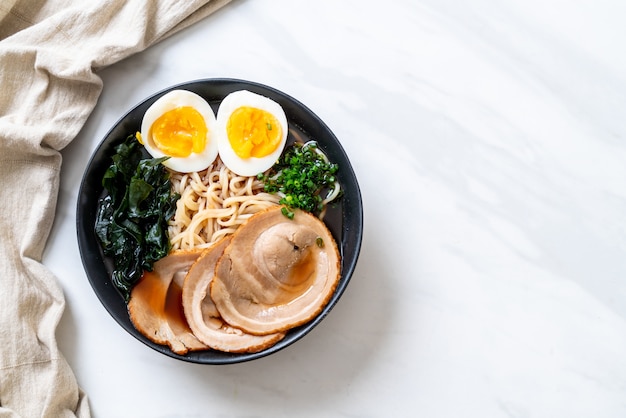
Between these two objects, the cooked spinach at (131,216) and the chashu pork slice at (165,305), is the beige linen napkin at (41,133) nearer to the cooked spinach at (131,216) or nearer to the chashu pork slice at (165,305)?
the cooked spinach at (131,216)

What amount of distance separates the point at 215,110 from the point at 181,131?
0.19m

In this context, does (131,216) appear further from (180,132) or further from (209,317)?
(209,317)

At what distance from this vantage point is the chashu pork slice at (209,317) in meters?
2.86

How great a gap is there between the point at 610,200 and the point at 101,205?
249cm

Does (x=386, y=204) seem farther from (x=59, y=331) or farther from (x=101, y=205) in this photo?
(x=59, y=331)

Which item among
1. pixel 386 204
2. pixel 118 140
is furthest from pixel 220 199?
pixel 386 204

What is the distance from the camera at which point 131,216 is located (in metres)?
2.93

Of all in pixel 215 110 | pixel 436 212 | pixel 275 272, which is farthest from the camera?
pixel 436 212

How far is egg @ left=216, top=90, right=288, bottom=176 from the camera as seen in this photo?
2959 millimetres

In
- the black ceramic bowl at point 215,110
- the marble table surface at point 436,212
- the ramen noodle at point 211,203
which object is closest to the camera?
the black ceramic bowl at point 215,110

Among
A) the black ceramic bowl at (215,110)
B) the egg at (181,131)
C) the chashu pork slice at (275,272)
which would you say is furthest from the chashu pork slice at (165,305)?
the egg at (181,131)

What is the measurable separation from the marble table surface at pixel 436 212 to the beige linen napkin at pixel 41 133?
101 millimetres

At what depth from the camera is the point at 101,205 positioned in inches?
118

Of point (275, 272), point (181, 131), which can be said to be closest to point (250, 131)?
point (181, 131)
